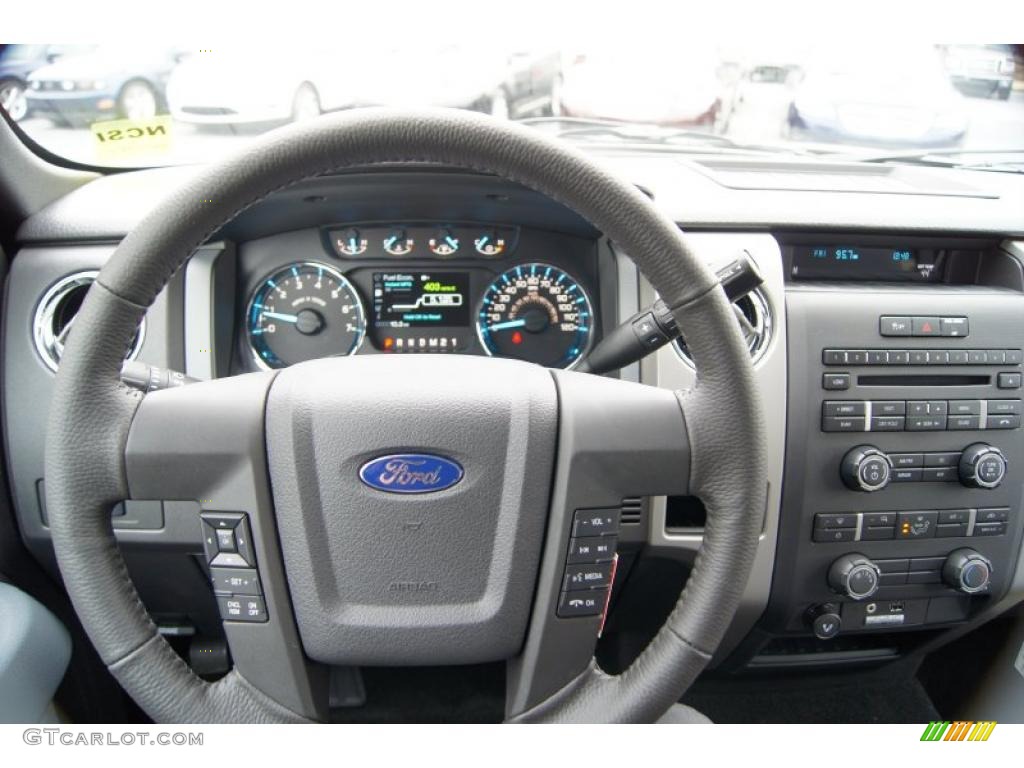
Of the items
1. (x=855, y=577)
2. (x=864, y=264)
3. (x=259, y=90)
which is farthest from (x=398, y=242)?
(x=855, y=577)

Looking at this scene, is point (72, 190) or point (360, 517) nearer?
point (360, 517)

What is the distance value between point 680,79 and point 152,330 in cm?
138

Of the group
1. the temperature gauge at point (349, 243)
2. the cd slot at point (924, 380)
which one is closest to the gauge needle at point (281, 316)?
the temperature gauge at point (349, 243)

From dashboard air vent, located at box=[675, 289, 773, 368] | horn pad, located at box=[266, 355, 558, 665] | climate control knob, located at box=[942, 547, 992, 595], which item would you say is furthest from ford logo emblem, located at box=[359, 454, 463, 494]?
climate control knob, located at box=[942, 547, 992, 595]

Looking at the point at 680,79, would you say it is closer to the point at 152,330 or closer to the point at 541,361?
the point at 541,361

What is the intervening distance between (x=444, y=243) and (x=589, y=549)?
2.92 ft

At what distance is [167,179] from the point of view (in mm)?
1709

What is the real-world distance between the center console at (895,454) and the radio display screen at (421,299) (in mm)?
691

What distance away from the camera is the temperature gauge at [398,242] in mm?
1699

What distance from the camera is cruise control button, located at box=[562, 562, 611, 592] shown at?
1034mm

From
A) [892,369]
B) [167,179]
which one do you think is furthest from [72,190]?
[892,369]

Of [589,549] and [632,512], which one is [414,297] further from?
[589,549]

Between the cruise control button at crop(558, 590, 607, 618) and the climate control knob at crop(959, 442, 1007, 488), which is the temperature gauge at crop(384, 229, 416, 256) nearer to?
the cruise control button at crop(558, 590, 607, 618)

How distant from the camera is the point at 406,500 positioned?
3.34 feet
